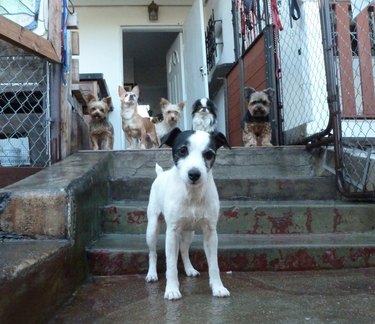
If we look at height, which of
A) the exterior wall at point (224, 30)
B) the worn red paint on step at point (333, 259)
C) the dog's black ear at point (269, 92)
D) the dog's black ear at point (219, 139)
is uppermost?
the exterior wall at point (224, 30)

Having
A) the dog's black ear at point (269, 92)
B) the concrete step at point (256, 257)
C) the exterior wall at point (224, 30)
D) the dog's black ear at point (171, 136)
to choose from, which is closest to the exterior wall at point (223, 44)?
the exterior wall at point (224, 30)

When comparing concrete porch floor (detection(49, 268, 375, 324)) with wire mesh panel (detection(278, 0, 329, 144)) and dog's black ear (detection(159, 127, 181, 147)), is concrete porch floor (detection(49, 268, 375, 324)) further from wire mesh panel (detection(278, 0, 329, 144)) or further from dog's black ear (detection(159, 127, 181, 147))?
wire mesh panel (detection(278, 0, 329, 144))

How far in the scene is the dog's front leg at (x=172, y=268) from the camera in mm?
2158

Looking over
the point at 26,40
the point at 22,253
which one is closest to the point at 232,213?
the point at 22,253

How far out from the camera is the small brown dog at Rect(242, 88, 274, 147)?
5035 millimetres

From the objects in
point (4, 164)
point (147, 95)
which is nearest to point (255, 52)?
point (4, 164)

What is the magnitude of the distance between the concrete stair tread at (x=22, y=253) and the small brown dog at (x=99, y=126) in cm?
359

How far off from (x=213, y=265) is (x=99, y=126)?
12.4 ft

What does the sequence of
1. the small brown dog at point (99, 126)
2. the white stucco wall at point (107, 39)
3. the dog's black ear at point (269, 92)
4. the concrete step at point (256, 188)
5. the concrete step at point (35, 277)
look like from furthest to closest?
the white stucco wall at point (107, 39), the small brown dog at point (99, 126), the dog's black ear at point (269, 92), the concrete step at point (256, 188), the concrete step at point (35, 277)

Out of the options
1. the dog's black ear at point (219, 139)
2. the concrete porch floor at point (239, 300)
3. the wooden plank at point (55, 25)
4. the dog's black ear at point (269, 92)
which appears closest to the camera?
the concrete porch floor at point (239, 300)

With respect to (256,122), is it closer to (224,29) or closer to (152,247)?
(152,247)

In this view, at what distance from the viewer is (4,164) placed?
12.4ft

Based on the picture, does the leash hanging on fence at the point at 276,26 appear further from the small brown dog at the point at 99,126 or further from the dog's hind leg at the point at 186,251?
the dog's hind leg at the point at 186,251

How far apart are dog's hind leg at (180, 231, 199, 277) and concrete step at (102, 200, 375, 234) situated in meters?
0.60
